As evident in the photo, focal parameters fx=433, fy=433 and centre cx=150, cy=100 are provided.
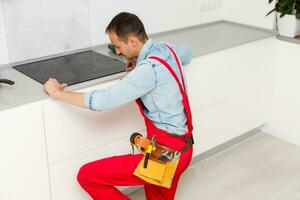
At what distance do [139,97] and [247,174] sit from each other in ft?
3.94

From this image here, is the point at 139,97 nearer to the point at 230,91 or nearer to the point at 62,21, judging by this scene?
the point at 62,21

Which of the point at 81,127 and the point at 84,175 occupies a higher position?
the point at 81,127

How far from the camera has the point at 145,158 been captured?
1881mm

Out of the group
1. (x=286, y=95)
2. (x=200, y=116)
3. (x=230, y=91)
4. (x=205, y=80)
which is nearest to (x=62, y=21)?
(x=205, y=80)

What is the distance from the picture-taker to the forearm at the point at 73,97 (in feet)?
6.02

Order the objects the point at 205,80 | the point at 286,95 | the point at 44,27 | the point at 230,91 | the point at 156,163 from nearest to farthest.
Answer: the point at 156,163
the point at 44,27
the point at 205,80
the point at 230,91
the point at 286,95

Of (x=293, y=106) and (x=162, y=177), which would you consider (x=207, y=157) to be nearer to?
(x=293, y=106)

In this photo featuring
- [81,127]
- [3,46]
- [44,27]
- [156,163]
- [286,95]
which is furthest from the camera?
[286,95]

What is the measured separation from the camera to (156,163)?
1.89 m

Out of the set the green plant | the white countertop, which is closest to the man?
the white countertop

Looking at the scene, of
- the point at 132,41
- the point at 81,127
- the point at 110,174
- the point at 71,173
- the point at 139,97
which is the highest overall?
the point at 132,41

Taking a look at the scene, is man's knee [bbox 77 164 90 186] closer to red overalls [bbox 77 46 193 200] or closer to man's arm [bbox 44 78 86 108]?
red overalls [bbox 77 46 193 200]

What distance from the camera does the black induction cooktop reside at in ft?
6.98

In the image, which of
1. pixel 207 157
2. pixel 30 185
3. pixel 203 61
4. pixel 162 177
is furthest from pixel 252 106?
pixel 30 185
